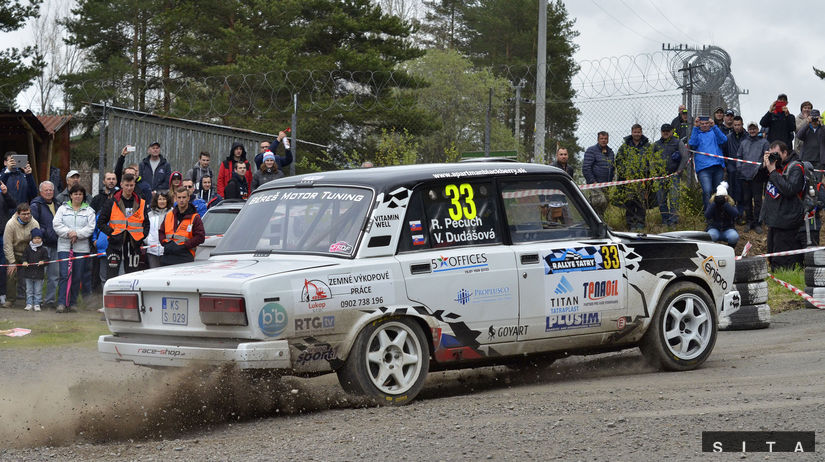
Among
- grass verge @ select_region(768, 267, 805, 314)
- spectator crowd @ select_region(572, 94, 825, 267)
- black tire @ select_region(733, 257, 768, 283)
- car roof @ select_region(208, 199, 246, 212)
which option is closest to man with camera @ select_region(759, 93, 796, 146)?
spectator crowd @ select_region(572, 94, 825, 267)

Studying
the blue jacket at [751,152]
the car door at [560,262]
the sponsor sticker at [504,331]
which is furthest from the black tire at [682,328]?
the blue jacket at [751,152]

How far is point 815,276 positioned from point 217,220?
7838mm

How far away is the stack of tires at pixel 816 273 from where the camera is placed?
13.0 m

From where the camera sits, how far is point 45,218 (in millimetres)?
15625

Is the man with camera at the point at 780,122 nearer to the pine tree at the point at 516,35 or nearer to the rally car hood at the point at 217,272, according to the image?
the rally car hood at the point at 217,272

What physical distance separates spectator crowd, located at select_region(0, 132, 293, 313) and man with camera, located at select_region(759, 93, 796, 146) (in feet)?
27.5

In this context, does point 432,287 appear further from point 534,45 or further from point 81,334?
point 534,45

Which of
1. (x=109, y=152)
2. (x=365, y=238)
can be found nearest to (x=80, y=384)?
(x=365, y=238)

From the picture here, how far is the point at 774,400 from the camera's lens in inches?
280

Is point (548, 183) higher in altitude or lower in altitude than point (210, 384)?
higher

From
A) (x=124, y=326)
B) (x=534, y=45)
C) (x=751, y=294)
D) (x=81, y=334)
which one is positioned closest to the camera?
(x=124, y=326)

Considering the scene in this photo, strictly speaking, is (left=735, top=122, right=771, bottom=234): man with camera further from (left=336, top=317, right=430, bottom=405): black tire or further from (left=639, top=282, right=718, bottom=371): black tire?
(left=336, top=317, right=430, bottom=405): black tire

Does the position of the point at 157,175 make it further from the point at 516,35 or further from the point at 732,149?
the point at 516,35

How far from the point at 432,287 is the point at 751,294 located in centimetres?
577
